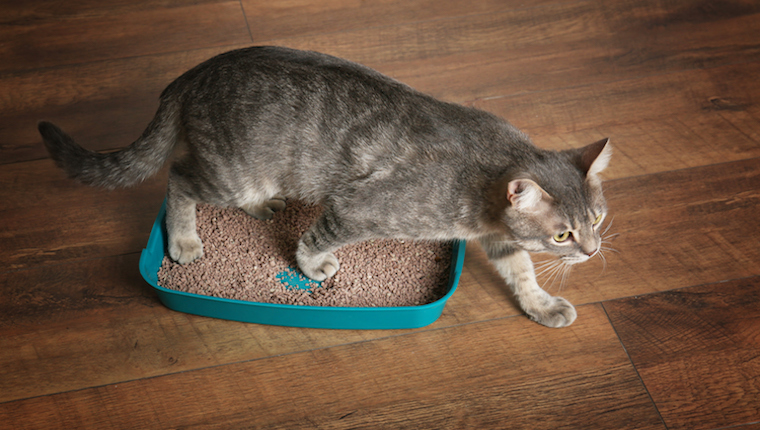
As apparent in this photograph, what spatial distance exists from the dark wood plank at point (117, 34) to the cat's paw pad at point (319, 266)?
1.09 meters

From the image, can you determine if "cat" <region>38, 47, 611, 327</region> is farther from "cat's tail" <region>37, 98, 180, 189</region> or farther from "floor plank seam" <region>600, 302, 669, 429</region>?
"floor plank seam" <region>600, 302, 669, 429</region>

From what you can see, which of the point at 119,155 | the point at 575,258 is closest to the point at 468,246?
the point at 575,258

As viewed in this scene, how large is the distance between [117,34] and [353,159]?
4.75 ft

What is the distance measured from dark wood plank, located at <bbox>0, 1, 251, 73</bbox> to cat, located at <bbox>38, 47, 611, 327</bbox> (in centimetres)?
90

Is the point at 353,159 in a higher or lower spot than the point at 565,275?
higher

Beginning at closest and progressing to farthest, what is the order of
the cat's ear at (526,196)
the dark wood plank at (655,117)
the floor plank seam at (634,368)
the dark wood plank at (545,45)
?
the cat's ear at (526,196), the floor plank seam at (634,368), the dark wood plank at (655,117), the dark wood plank at (545,45)

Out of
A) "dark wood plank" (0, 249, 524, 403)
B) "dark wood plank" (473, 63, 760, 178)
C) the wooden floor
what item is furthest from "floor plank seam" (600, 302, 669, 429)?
"dark wood plank" (473, 63, 760, 178)

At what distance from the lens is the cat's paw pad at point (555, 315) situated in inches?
60.9

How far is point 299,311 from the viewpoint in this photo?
146cm

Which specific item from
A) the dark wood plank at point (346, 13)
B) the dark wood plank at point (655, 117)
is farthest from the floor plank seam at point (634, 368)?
the dark wood plank at point (346, 13)

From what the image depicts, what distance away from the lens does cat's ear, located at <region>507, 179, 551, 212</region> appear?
1200 mm

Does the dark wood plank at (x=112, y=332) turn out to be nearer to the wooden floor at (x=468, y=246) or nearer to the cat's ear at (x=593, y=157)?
the wooden floor at (x=468, y=246)

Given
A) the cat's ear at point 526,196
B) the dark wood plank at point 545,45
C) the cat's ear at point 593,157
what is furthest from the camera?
the dark wood plank at point 545,45

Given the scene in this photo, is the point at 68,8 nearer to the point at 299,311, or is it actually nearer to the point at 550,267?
the point at 299,311
